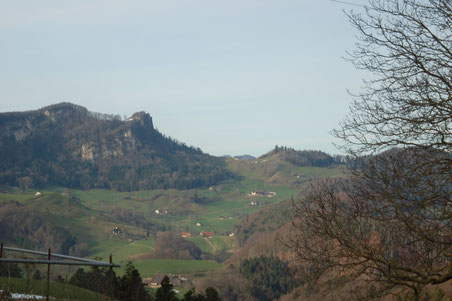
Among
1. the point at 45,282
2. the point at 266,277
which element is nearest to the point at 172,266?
the point at 266,277

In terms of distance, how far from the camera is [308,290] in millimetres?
15789

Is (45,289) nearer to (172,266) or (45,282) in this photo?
(45,282)

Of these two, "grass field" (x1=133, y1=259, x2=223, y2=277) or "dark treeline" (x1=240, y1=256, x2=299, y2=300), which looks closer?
"dark treeline" (x1=240, y1=256, x2=299, y2=300)

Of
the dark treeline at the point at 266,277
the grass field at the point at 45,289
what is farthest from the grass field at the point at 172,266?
the grass field at the point at 45,289

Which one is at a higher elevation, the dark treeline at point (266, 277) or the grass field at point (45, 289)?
the grass field at point (45, 289)

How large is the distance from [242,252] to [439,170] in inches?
7477

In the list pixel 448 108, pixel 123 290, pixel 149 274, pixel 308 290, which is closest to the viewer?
pixel 448 108

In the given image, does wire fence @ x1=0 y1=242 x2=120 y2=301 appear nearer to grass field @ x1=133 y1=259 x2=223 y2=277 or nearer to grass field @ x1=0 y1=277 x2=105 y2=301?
grass field @ x1=0 y1=277 x2=105 y2=301

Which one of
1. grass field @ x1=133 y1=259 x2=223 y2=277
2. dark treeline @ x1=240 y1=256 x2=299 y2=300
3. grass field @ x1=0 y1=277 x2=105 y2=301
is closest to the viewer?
grass field @ x1=0 y1=277 x2=105 y2=301

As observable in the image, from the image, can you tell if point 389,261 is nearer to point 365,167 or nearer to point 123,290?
point 365,167

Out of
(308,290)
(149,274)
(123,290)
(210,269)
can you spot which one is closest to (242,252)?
(210,269)

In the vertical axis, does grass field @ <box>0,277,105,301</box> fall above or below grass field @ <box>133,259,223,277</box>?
above

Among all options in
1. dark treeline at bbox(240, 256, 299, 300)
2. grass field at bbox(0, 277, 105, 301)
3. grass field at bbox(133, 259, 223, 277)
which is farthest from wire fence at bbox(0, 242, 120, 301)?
grass field at bbox(133, 259, 223, 277)

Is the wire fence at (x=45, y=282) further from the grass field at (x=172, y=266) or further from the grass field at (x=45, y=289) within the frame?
the grass field at (x=172, y=266)
